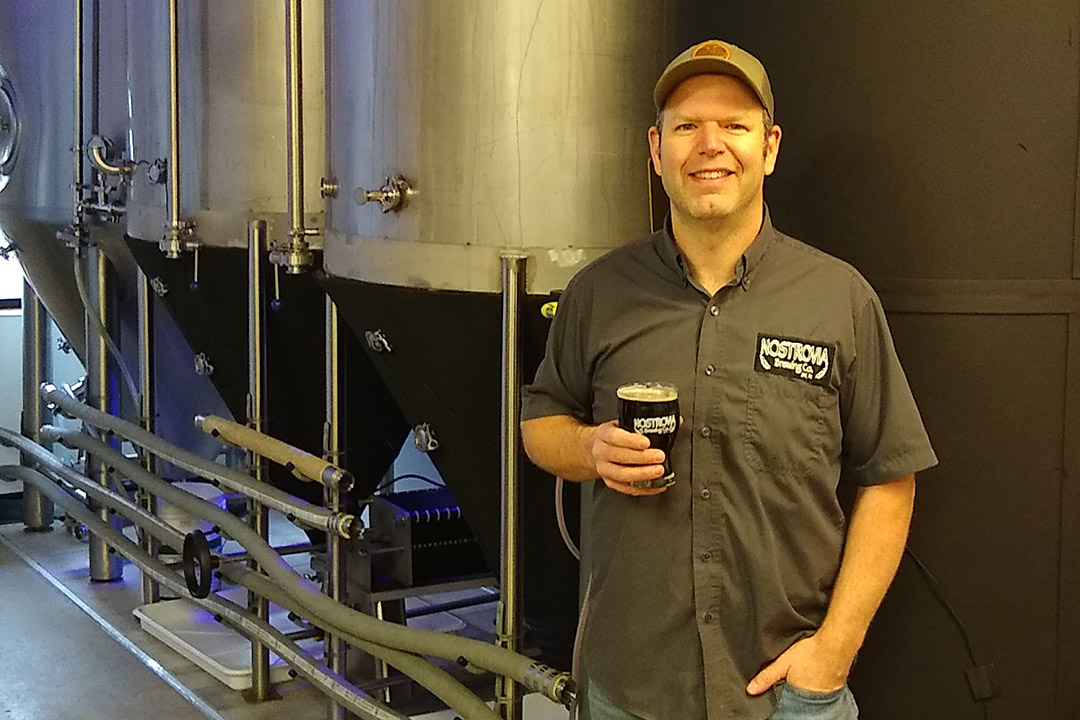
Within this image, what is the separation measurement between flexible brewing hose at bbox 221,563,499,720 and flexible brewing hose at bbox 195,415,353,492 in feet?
1.07

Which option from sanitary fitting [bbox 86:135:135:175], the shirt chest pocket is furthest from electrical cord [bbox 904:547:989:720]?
sanitary fitting [bbox 86:135:135:175]

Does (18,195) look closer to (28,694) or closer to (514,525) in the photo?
(28,694)

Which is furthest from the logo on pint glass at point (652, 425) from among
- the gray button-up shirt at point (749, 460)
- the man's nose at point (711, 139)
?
the man's nose at point (711, 139)

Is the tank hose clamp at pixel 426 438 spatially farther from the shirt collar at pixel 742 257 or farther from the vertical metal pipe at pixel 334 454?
the shirt collar at pixel 742 257

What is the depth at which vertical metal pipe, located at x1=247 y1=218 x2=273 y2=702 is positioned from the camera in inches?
138

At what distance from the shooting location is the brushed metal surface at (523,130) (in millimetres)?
2496

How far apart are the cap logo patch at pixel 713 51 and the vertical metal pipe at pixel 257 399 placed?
2004 millimetres

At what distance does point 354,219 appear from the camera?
2.78 m

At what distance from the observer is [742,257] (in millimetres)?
1755

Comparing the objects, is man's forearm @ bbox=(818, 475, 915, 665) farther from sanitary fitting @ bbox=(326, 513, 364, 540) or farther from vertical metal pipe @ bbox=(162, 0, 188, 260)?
vertical metal pipe @ bbox=(162, 0, 188, 260)

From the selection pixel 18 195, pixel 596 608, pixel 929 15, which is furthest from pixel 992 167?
pixel 18 195

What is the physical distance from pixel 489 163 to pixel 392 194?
9.1 inches

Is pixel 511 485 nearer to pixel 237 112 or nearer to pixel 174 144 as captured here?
pixel 237 112

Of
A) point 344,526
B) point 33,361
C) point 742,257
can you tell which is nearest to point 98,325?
point 33,361
